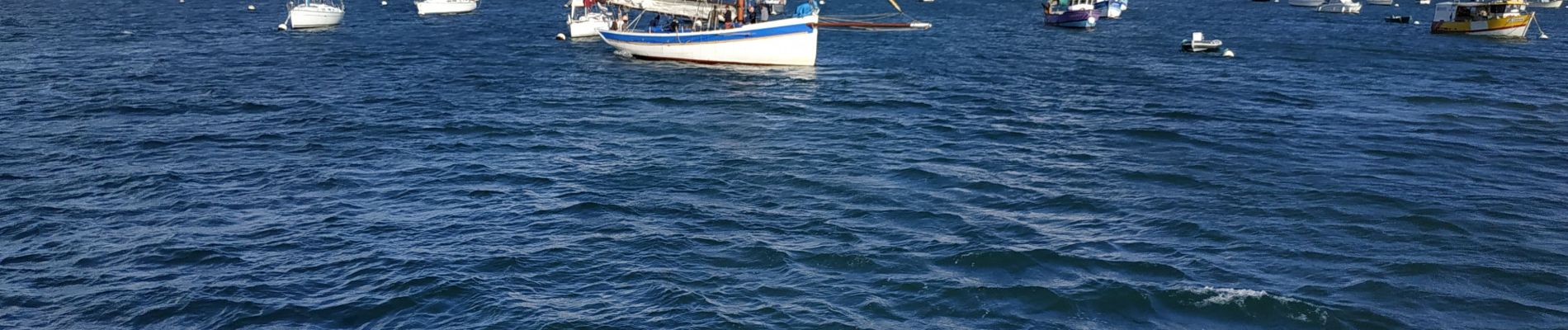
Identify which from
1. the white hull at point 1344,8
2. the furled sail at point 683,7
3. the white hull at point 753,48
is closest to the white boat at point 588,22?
the furled sail at point 683,7

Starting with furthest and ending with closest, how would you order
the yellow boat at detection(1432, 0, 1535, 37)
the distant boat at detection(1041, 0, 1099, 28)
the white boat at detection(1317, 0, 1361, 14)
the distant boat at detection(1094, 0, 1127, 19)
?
the white boat at detection(1317, 0, 1361, 14)
the distant boat at detection(1094, 0, 1127, 19)
the distant boat at detection(1041, 0, 1099, 28)
the yellow boat at detection(1432, 0, 1535, 37)

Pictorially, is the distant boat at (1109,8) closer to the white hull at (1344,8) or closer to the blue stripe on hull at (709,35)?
the white hull at (1344,8)

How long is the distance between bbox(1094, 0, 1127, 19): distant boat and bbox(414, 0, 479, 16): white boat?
5804 cm

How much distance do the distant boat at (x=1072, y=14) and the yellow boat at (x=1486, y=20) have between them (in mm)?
25658

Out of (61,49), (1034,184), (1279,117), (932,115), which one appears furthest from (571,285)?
(61,49)

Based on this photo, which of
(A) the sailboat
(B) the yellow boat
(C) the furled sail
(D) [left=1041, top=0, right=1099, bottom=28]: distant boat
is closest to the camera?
(A) the sailboat

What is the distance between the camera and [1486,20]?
88188 mm

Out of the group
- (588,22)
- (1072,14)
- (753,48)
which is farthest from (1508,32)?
(588,22)

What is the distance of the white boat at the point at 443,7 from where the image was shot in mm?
110125

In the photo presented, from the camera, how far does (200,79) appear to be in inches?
2388

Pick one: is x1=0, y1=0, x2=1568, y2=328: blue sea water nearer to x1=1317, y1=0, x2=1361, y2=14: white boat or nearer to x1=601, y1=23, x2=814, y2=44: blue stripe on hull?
x1=601, y1=23, x2=814, y2=44: blue stripe on hull

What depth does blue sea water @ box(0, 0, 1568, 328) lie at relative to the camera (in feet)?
84.3

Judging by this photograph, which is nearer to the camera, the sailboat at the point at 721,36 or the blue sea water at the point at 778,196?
the blue sea water at the point at 778,196

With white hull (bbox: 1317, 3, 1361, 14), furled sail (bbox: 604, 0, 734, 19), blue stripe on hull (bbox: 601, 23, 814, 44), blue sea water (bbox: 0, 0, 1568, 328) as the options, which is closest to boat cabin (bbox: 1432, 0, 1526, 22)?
blue sea water (bbox: 0, 0, 1568, 328)
